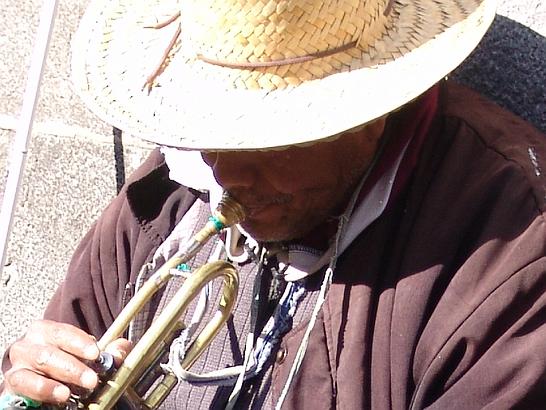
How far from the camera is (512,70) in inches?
71.1

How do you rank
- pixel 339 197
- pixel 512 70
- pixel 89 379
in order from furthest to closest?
pixel 512 70 → pixel 339 197 → pixel 89 379

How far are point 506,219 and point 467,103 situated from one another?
10.8 inches

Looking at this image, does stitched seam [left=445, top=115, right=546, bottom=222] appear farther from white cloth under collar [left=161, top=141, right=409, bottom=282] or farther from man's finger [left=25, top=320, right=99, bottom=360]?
man's finger [left=25, top=320, right=99, bottom=360]

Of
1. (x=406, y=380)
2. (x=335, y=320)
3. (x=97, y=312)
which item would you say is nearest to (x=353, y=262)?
(x=335, y=320)

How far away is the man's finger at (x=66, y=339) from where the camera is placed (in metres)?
1.52

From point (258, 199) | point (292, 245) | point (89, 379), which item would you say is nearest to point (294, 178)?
point (258, 199)

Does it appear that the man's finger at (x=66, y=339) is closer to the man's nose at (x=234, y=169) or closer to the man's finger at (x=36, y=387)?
the man's finger at (x=36, y=387)

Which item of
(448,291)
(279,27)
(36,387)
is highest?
(279,27)

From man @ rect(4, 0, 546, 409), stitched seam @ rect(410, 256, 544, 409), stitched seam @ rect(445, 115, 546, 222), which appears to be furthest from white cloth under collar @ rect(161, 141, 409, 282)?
stitched seam @ rect(410, 256, 544, 409)

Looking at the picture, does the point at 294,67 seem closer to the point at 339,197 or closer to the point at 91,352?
the point at 339,197

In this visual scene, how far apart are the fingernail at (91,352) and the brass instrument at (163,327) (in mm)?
40

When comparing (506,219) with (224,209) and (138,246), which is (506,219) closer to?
(224,209)

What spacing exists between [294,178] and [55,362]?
45cm

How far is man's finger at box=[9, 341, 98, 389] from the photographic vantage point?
149cm
